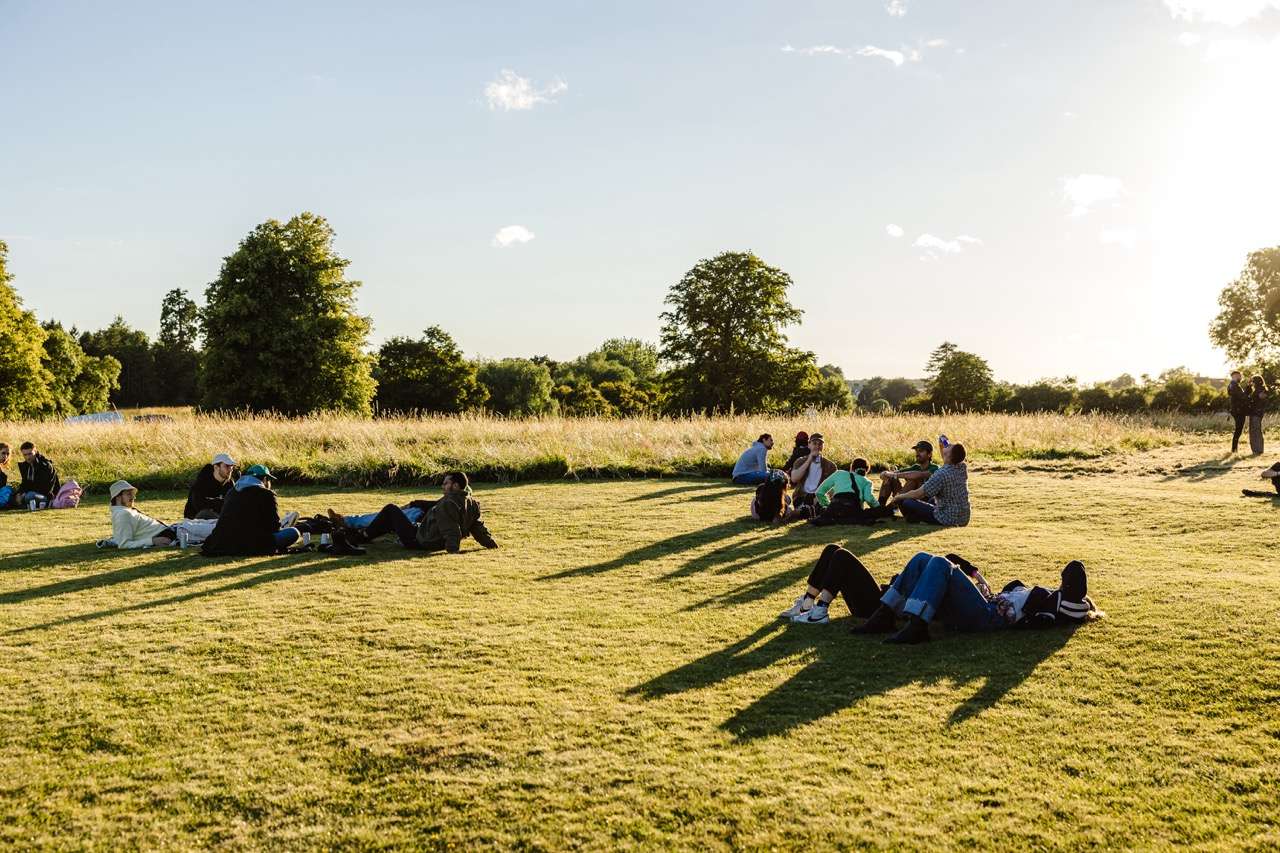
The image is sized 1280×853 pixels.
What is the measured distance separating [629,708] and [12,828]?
3353 millimetres

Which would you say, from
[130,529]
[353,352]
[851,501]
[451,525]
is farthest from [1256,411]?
[353,352]

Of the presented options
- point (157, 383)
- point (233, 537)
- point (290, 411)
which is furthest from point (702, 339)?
point (157, 383)

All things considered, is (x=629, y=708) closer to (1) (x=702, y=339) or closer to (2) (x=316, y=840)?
(2) (x=316, y=840)

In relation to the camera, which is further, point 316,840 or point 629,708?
point 629,708

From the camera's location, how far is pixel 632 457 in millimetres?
21219

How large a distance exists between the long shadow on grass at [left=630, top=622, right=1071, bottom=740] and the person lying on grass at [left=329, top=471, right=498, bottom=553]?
5224 millimetres

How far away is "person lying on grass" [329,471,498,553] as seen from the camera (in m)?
11.3

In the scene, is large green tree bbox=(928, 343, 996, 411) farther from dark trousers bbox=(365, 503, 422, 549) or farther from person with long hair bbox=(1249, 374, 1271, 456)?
dark trousers bbox=(365, 503, 422, 549)

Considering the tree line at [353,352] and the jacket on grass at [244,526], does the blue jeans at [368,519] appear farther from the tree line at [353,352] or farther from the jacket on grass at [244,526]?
the tree line at [353,352]

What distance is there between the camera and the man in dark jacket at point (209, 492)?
12.2 meters

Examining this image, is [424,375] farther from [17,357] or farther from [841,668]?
[841,668]

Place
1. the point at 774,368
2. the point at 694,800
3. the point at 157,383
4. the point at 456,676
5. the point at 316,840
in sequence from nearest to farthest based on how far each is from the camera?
the point at 316,840, the point at 694,800, the point at 456,676, the point at 774,368, the point at 157,383

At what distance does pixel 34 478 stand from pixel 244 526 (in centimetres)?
819

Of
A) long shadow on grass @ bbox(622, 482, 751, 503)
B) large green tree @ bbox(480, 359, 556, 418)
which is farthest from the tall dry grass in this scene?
large green tree @ bbox(480, 359, 556, 418)
